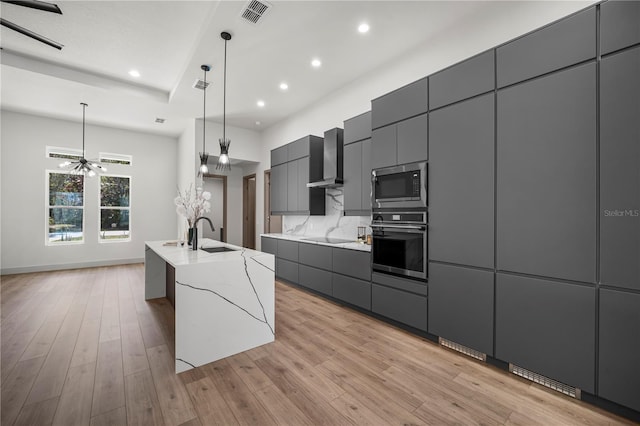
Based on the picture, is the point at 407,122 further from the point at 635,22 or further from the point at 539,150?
the point at 635,22

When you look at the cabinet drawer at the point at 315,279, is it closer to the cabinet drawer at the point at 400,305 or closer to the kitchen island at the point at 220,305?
the cabinet drawer at the point at 400,305

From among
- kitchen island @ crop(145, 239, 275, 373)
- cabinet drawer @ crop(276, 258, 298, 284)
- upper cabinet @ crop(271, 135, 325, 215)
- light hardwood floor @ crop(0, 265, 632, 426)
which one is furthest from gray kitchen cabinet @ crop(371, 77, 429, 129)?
cabinet drawer @ crop(276, 258, 298, 284)

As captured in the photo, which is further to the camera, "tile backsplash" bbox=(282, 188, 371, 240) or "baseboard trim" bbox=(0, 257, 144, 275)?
"baseboard trim" bbox=(0, 257, 144, 275)

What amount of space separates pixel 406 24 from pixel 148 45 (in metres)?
3.27

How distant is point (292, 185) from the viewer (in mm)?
5012

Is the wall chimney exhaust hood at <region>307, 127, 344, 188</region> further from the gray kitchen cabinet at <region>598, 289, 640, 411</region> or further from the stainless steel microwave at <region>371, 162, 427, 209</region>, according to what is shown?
the gray kitchen cabinet at <region>598, 289, 640, 411</region>

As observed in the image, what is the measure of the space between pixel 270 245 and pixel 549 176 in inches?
168

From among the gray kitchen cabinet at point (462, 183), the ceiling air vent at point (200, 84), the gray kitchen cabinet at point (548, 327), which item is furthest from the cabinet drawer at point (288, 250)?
the gray kitchen cabinet at point (548, 327)

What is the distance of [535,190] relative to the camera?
1.94 metres

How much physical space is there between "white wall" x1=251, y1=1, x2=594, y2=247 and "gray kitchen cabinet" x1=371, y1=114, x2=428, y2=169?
0.88 metres

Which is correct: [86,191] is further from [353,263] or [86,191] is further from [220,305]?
[353,263]

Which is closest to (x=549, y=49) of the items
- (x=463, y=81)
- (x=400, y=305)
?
(x=463, y=81)

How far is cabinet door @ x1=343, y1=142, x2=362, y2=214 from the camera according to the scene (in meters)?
3.63

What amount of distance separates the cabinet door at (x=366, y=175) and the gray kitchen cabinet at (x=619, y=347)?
7.42 feet
